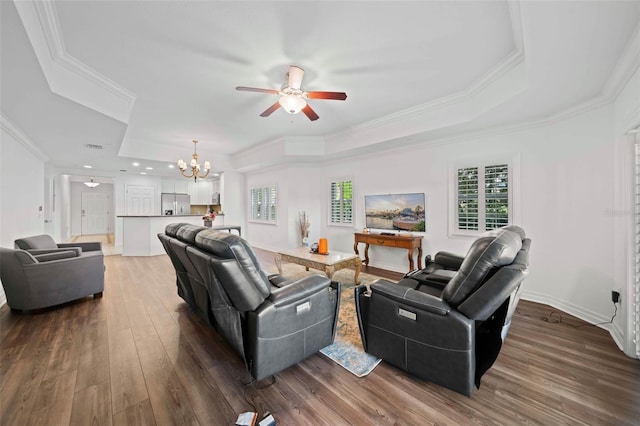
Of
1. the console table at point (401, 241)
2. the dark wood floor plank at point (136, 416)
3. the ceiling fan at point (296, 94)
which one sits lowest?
the dark wood floor plank at point (136, 416)

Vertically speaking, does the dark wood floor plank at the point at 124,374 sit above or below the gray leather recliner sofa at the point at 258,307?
below

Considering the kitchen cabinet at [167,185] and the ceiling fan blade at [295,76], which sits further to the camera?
the kitchen cabinet at [167,185]

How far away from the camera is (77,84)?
272cm

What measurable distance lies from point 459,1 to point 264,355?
301 centimetres

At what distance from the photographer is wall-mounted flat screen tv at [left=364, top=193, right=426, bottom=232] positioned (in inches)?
179

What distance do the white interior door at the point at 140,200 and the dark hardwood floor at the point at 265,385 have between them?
21.8 ft

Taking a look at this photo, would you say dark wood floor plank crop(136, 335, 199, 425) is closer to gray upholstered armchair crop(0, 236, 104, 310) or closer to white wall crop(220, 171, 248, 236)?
gray upholstered armchair crop(0, 236, 104, 310)

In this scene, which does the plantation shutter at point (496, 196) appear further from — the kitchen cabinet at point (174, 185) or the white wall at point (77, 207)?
the white wall at point (77, 207)

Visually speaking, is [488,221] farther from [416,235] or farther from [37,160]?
[37,160]

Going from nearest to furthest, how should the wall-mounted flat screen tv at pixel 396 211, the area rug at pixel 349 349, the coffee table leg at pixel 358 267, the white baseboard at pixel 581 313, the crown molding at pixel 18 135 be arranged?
1. the area rug at pixel 349 349
2. the white baseboard at pixel 581 313
3. the crown molding at pixel 18 135
4. the coffee table leg at pixel 358 267
5. the wall-mounted flat screen tv at pixel 396 211

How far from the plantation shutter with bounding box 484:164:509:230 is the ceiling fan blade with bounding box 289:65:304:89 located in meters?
3.13

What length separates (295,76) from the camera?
264cm

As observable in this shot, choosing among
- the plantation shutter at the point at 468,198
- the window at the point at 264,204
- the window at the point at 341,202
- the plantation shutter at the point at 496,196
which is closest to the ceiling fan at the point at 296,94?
the plantation shutter at the point at 468,198

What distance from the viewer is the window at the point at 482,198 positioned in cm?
366
